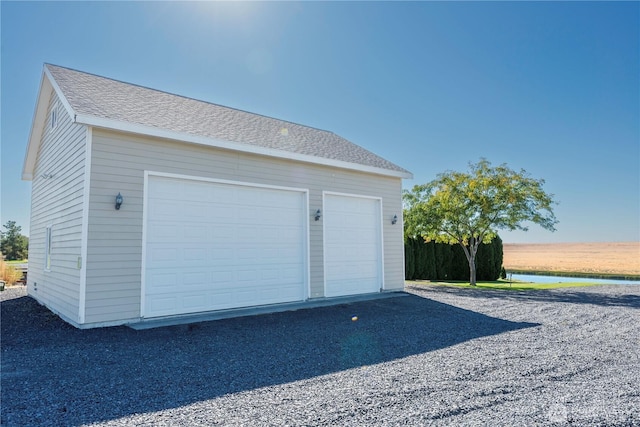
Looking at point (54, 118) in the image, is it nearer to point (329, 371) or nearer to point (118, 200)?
point (118, 200)

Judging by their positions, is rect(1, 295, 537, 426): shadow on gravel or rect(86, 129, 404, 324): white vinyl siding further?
rect(86, 129, 404, 324): white vinyl siding

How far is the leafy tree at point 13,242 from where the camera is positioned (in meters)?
30.5

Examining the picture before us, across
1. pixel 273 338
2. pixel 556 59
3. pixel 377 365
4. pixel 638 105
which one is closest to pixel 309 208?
pixel 273 338

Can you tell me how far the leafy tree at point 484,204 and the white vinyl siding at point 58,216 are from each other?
10802 mm

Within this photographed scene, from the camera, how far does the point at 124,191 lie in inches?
247

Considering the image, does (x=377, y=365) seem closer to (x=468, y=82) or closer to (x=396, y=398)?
(x=396, y=398)

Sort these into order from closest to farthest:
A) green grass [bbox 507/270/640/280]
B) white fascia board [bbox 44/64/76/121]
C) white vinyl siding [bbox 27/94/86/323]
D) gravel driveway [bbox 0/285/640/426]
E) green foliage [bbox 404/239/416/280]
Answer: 1. gravel driveway [bbox 0/285/640/426]
2. white fascia board [bbox 44/64/76/121]
3. white vinyl siding [bbox 27/94/86/323]
4. green foliage [bbox 404/239/416/280]
5. green grass [bbox 507/270/640/280]

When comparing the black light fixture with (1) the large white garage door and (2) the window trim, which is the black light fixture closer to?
(1) the large white garage door

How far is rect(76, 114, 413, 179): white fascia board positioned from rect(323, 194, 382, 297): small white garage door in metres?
0.79

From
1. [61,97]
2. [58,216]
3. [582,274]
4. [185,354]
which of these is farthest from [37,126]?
[582,274]

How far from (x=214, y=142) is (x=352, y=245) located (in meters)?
4.22

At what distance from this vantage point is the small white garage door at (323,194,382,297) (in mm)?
8992

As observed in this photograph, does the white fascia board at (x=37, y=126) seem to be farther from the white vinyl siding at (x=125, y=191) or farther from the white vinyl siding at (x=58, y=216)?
the white vinyl siding at (x=125, y=191)

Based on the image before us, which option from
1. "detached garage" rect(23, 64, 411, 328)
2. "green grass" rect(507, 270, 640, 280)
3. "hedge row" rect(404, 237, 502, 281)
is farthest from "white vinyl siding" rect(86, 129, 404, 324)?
"green grass" rect(507, 270, 640, 280)
